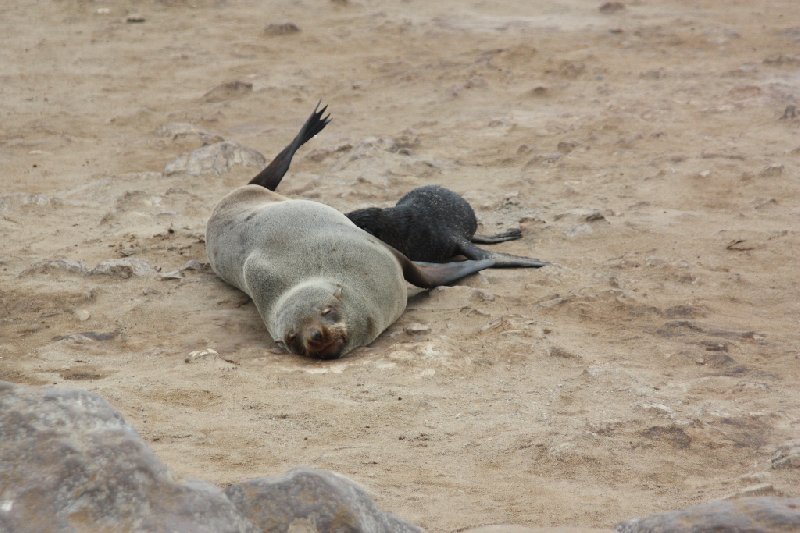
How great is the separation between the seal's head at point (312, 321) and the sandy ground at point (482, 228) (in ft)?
0.40

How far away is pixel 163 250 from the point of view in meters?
6.43

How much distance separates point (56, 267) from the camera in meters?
5.91

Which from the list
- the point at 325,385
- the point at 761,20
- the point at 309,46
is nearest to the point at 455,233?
the point at 325,385

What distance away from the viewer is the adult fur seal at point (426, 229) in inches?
249

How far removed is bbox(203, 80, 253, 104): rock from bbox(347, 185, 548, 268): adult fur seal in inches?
152

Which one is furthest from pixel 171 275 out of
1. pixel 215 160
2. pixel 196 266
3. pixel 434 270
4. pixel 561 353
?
pixel 561 353

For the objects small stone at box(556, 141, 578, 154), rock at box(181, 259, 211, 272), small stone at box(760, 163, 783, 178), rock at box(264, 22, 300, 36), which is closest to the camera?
rock at box(181, 259, 211, 272)

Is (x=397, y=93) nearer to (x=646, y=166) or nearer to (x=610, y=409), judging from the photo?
(x=646, y=166)

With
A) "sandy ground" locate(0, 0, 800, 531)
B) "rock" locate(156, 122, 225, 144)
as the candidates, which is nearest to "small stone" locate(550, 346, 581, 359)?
"sandy ground" locate(0, 0, 800, 531)

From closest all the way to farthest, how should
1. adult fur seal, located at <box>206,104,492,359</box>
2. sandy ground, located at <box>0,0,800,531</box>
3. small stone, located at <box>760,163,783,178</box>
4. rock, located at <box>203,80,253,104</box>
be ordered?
1. sandy ground, located at <box>0,0,800,531</box>
2. adult fur seal, located at <box>206,104,492,359</box>
3. small stone, located at <box>760,163,783,178</box>
4. rock, located at <box>203,80,253,104</box>

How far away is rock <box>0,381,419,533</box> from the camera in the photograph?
2.05 meters

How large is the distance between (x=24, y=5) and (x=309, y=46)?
4.10m

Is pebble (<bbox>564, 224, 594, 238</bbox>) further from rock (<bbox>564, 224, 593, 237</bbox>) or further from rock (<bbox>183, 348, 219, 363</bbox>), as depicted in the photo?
rock (<bbox>183, 348, 219, 363</bbox>)

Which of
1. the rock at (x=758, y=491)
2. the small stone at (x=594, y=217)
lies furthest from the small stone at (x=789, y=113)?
the rock at (x=758, y=491)
